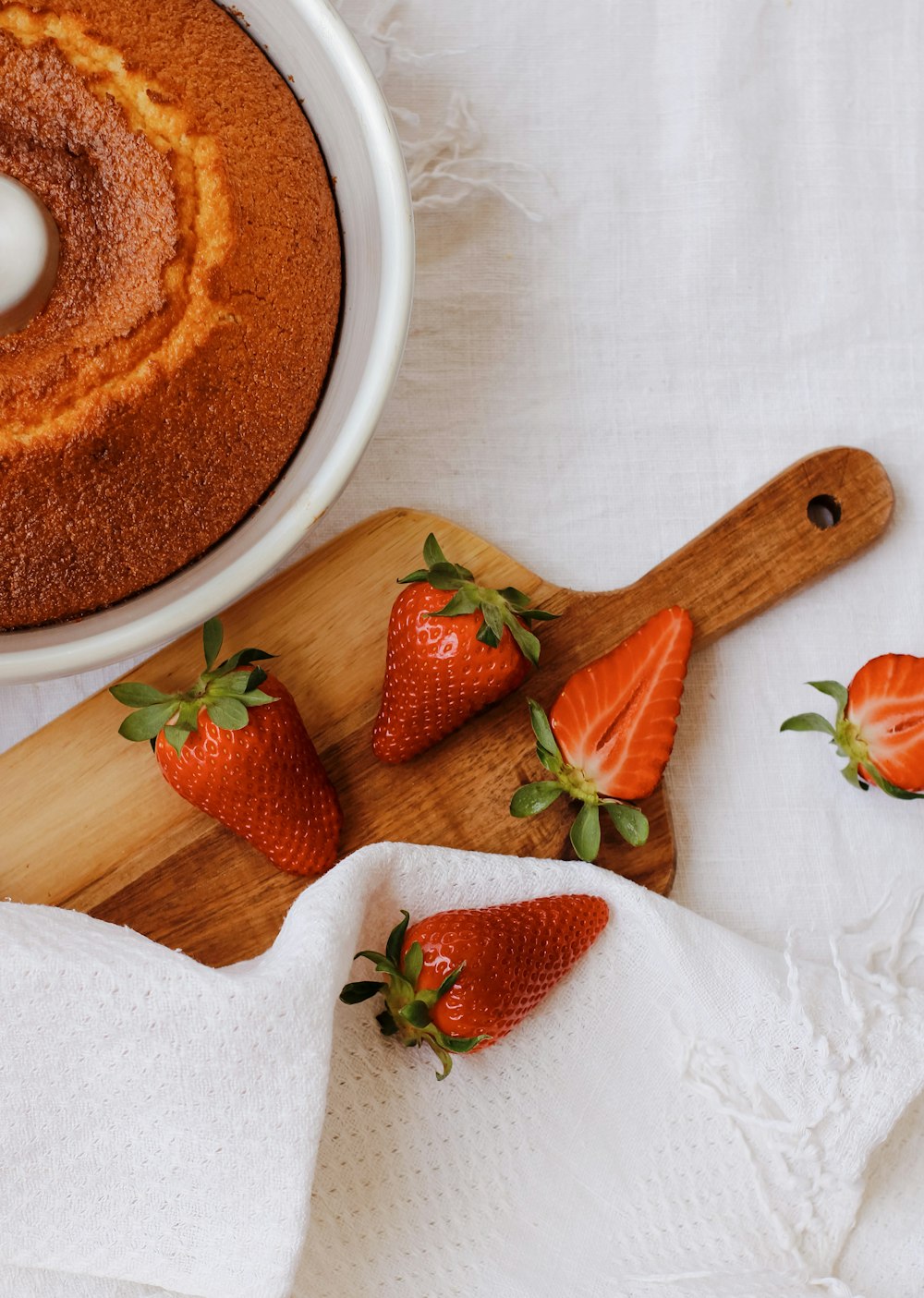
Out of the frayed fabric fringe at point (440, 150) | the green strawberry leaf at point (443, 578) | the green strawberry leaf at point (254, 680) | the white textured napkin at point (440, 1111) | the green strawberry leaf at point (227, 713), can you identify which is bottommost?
the white textured napkin at point (440, 1111)

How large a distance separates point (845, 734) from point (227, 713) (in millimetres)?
640

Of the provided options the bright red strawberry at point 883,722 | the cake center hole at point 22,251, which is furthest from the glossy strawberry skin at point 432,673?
the cake center hole at point 22,251

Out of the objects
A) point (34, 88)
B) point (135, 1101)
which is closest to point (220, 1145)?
point (135, 1101)

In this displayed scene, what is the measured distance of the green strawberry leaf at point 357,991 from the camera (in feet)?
3.51

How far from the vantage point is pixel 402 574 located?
1.17 metres

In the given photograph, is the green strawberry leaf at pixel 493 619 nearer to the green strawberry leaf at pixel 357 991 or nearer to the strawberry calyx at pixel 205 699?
the strawberry calyx at pixel 205 699

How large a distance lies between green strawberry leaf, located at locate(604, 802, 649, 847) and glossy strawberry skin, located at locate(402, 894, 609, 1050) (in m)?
0.07

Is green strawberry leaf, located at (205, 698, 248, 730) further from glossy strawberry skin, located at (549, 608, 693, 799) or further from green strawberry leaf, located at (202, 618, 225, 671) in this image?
glossy strawberry skin, located at (549, 608, 693, 799)

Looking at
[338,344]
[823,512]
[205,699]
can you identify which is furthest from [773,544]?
[205,699]

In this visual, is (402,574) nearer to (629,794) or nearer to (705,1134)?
(629,794)

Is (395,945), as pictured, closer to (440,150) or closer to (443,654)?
(443,654)

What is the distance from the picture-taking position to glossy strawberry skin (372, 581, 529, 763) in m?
1.08

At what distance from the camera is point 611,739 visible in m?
1.13

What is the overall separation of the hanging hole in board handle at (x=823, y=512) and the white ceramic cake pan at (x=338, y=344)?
526mm
